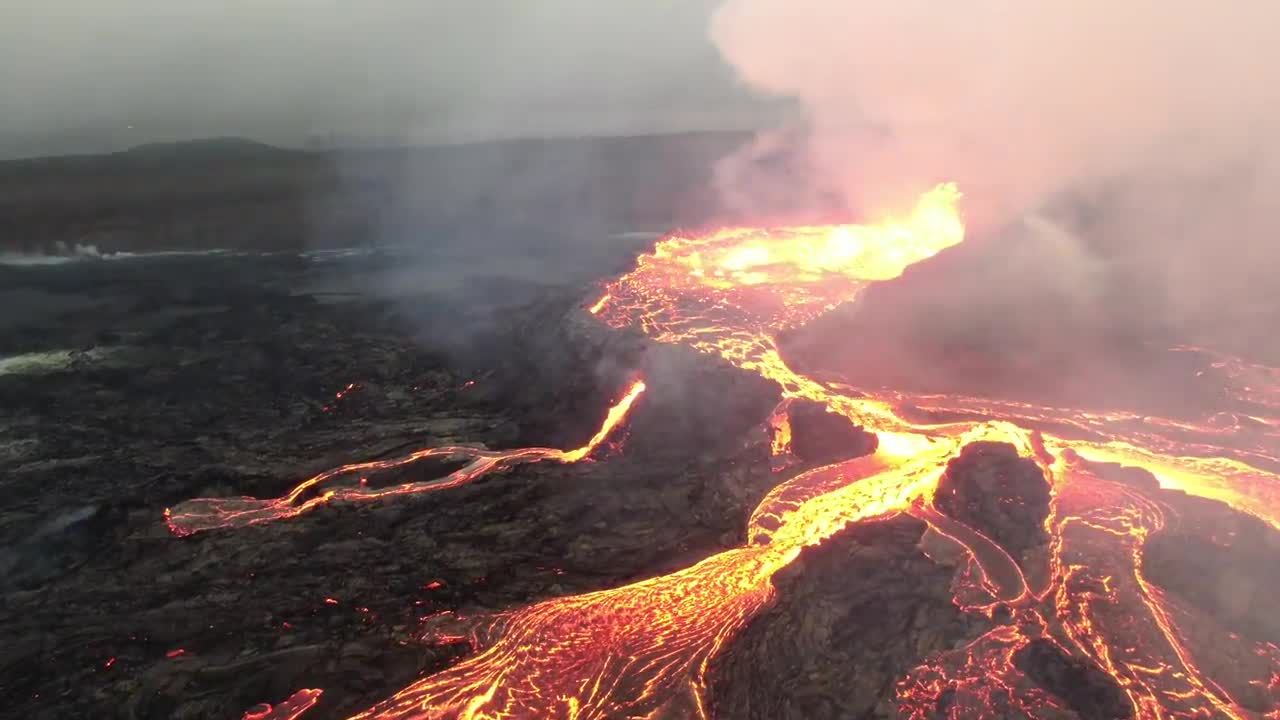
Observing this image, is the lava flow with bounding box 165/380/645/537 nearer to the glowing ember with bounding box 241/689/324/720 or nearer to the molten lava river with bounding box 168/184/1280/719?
the molten lava river with bounding box 168/184/1280/719

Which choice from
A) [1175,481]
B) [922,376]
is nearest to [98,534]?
[922,376]

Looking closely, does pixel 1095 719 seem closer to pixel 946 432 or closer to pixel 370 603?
pixel 946 432

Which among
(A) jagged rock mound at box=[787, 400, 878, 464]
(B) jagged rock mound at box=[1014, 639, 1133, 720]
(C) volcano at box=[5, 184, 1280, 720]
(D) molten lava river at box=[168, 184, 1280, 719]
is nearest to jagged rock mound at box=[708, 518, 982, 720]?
(C) volcano at box=[5, 184, 1280, 720]

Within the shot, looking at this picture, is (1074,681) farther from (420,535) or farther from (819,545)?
(420,535)

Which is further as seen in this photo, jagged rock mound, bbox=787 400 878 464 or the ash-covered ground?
jagged rock mound, bbox=787 400 878 464

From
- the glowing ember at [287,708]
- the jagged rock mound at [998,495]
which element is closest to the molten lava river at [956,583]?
the glowing ember at [287,708]

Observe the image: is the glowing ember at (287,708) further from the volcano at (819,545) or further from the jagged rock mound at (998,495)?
the jagged rock mound at (998,495)
